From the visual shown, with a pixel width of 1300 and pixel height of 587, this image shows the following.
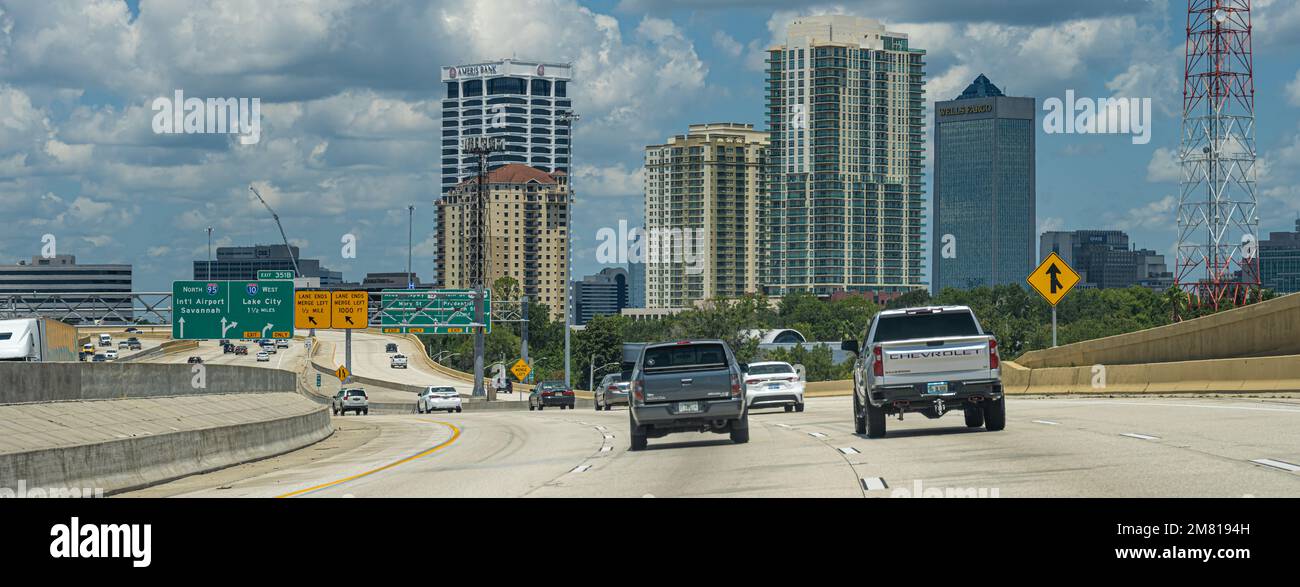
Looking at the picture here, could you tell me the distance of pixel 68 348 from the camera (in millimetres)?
49344

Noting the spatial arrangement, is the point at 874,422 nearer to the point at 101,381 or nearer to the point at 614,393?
the point at 101,381

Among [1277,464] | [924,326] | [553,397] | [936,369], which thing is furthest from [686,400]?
[553,397]

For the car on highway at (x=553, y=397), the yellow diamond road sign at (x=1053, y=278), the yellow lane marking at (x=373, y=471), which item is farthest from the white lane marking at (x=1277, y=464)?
the car on highway at (x=553, y=397)

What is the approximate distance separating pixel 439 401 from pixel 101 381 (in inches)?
1622

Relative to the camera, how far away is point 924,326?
81.1 ft

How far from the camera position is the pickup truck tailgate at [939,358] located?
23438mm

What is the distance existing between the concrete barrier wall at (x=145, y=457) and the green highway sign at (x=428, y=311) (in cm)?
6245

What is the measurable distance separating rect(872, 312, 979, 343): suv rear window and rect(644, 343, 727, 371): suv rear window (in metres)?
2.57

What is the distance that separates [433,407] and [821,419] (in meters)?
35.5

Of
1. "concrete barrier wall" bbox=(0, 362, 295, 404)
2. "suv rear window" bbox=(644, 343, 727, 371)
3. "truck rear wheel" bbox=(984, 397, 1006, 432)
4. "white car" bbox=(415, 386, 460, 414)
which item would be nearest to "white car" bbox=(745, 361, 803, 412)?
"concrete barrier wall" bbox=(0, 362, 295, 404)

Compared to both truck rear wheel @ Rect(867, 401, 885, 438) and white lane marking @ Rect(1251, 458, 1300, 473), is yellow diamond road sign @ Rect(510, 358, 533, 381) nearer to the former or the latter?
truck rear wheel @ Rect(867, 401, 885, 438)

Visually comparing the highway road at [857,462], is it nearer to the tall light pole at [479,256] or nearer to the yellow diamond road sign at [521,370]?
the yellow diamond road sign at [521,370]
